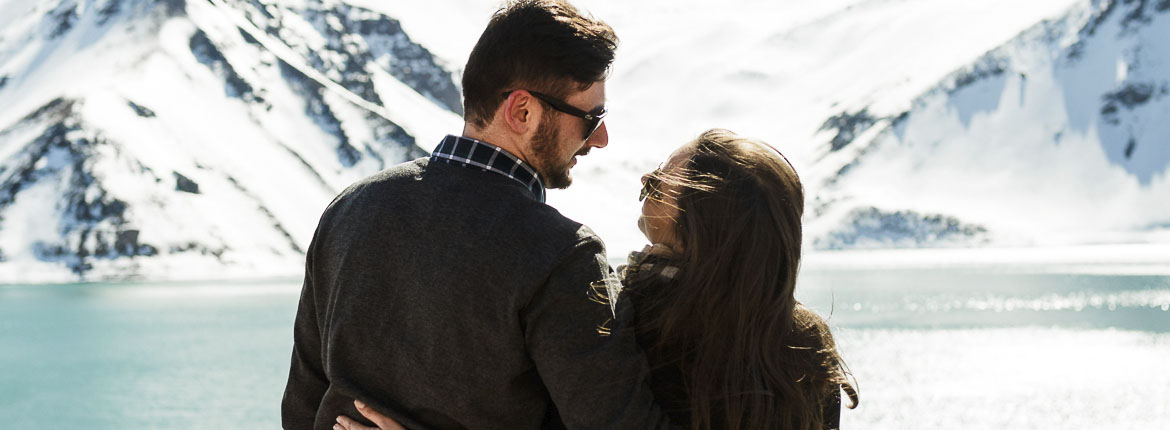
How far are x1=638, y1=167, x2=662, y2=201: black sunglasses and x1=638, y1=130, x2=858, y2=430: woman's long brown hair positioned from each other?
134 millimetres

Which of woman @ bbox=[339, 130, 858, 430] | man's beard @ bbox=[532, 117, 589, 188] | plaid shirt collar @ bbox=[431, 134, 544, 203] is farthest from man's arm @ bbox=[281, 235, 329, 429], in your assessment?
man's beard @ bbox=[532, 117, 589, 188]

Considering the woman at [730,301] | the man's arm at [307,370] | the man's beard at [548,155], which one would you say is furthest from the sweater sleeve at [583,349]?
the man's arm at [307,370]

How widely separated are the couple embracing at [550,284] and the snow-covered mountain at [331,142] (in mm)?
96345

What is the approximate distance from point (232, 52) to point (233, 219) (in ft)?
119

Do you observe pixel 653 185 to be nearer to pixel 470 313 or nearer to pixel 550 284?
pixel 550 284

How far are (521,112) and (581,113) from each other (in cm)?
18

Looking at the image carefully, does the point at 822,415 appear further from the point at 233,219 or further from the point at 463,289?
the point at 233,219

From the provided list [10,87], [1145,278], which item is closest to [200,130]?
[10,87]

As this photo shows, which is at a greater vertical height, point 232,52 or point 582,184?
point 232,52

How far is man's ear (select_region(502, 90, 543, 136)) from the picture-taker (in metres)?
2.95

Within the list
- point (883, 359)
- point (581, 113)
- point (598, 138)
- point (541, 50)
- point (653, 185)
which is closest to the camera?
point (541, 50)

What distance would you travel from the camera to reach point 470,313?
9.11ft

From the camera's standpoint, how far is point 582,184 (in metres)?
146

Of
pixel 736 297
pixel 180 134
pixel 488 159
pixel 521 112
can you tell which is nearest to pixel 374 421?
pixel 488 159
